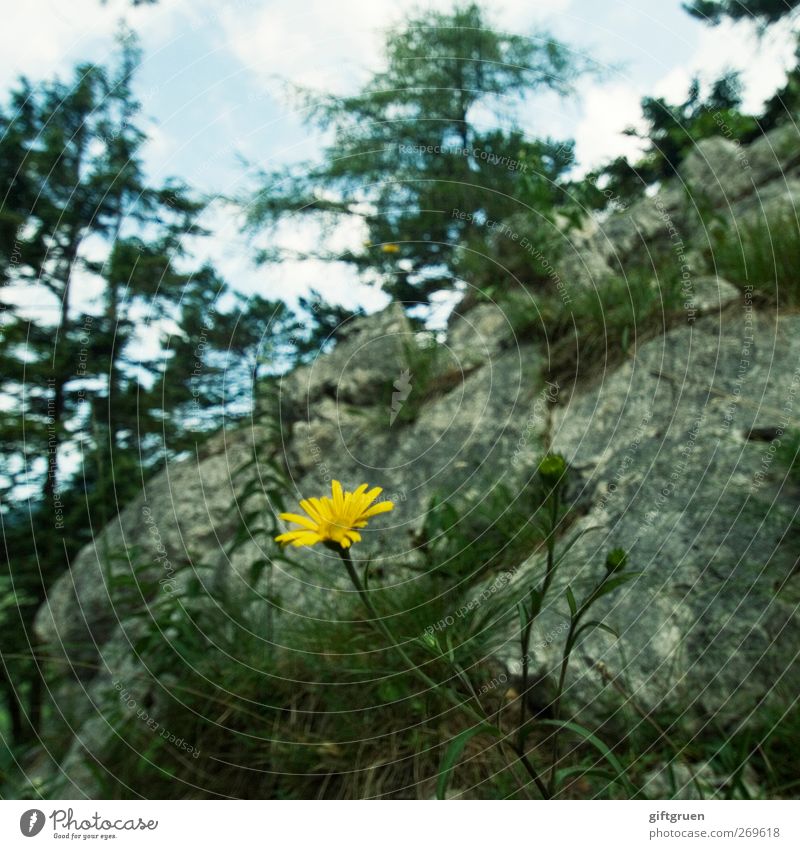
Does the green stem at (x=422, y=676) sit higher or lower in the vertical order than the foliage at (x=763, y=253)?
lower

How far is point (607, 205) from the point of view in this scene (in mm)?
2145

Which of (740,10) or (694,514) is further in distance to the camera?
(740,10)

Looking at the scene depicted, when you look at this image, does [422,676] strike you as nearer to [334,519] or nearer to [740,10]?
[334,519]

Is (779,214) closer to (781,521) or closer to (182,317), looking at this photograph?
(781,521)

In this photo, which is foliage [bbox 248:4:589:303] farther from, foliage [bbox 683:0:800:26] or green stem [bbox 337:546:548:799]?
green stem [bbox 337:546:548:799]

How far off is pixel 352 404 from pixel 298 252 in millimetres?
870

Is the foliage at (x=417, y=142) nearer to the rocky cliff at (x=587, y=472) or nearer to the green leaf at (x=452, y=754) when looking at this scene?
the rocky cliff at (x=587, y=472)

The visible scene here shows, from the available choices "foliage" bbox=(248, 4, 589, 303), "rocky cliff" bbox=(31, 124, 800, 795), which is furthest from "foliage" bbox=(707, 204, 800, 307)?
"foliage" bbox=(248, 4, 589, 303)

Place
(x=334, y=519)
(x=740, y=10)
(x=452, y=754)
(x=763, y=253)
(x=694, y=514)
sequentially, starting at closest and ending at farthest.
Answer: (x=452, y=754) < (x=334, y=519) < (x=694, y=514) < (x=740, y=10) < (x=763, y=253)

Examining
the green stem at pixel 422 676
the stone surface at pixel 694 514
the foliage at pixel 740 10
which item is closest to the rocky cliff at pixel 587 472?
the stone surface at pixel 694 514

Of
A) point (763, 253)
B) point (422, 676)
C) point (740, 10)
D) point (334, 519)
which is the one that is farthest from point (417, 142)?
point (422, 676)

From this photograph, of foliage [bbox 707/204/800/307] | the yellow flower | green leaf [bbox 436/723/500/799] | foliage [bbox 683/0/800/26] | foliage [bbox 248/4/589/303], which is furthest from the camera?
foliage [bbox 707/204/800/307]

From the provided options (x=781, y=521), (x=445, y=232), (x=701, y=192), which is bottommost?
(x=781, y=521)
